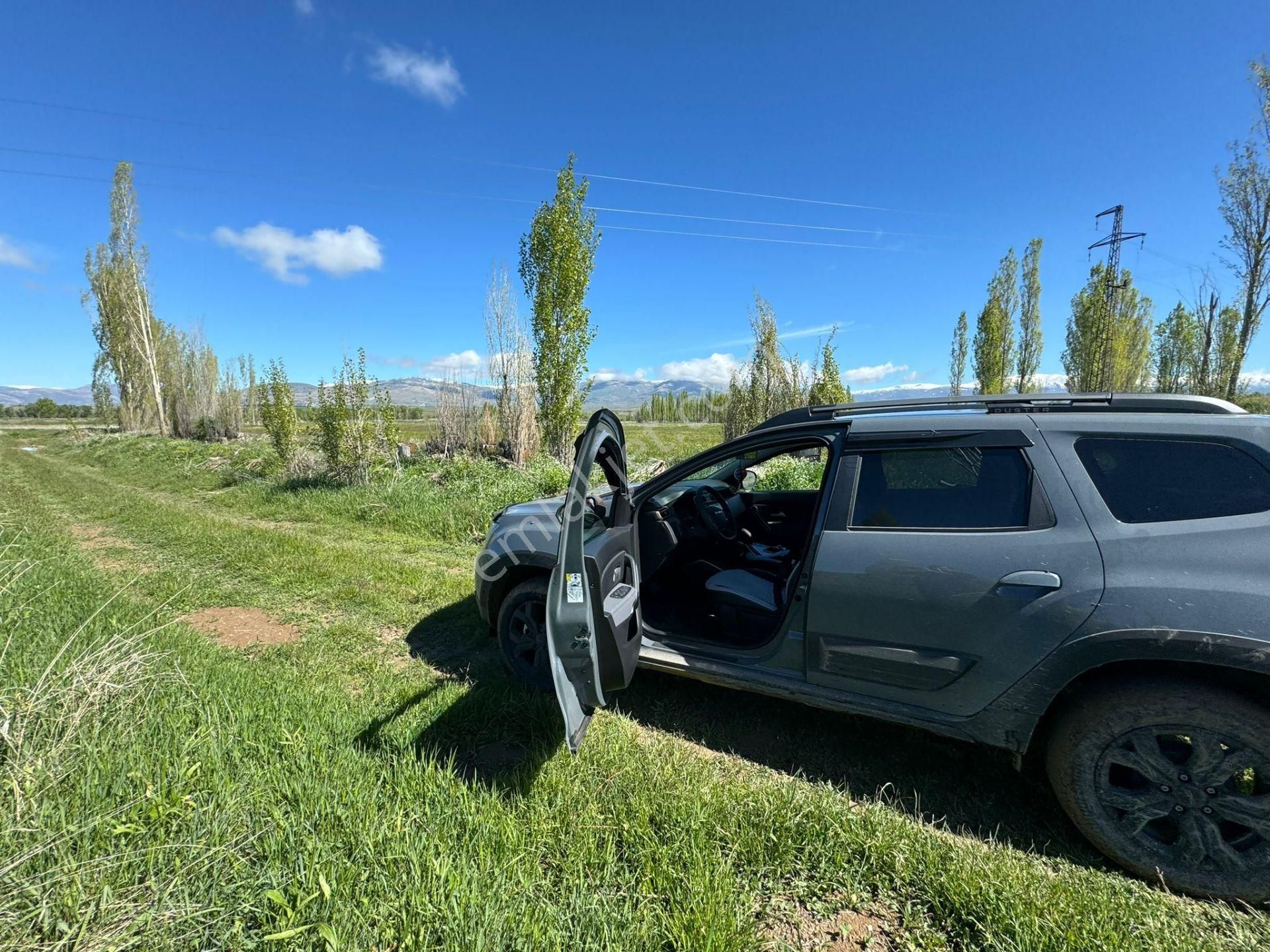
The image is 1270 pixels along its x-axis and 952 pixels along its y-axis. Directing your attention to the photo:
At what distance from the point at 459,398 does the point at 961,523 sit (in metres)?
11.8

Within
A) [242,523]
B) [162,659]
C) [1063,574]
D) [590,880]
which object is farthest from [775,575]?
[242,523]

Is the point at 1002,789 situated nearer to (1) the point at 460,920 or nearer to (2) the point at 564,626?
(2) the point at 564,626

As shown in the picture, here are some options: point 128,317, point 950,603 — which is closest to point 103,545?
point 950,603

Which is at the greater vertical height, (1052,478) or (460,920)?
(1052,478)

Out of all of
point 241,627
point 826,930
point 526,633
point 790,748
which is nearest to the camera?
point 826,930

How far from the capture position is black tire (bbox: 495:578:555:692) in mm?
3207

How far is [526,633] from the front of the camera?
331cm

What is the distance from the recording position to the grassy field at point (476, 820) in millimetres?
1566

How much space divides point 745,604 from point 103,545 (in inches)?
323

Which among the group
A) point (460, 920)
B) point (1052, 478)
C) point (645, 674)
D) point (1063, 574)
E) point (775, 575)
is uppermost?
point (1052, 478)

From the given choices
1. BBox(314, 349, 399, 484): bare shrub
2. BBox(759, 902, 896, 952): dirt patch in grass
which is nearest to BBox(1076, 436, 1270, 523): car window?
BBox(759, 902, 896, 952): dirt patch in grass

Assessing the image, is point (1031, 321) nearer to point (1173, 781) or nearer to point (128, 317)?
point (1173, 781)

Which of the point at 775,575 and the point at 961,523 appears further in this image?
the point at 775,575

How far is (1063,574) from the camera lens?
194 cm
